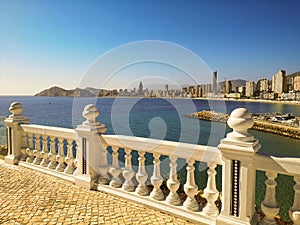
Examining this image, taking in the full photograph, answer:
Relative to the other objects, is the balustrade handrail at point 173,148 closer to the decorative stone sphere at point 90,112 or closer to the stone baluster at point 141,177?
the stone baluster at point 141,177

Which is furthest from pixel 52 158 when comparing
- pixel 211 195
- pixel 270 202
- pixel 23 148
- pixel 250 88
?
pixel 250 88

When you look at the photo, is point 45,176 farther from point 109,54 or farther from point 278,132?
point 278,132

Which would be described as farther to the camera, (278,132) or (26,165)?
(278,132)

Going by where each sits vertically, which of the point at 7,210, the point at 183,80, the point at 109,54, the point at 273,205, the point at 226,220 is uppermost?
the point at 109,54

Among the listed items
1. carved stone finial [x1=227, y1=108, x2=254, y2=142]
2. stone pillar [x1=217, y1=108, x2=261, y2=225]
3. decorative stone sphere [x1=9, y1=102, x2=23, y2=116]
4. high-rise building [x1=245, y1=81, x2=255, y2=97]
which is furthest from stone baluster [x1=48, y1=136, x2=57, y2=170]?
high-rise building [x1=245, y1=81, x2=255, y2=97]

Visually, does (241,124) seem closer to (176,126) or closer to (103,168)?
(103,168)

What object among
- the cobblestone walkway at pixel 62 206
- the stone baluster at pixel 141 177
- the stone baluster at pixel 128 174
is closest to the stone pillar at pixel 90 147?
the cobblestone walkway at pixel 62 206

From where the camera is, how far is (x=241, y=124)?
2.32m

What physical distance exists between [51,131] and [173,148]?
8.76 feet

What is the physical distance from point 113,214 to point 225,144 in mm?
1792

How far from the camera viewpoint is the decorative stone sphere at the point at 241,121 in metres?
2.32

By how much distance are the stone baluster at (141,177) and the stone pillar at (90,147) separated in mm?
783

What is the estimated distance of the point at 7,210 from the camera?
3.24 meters

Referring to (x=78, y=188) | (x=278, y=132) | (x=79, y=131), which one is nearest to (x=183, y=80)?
(x=79, y=131)
